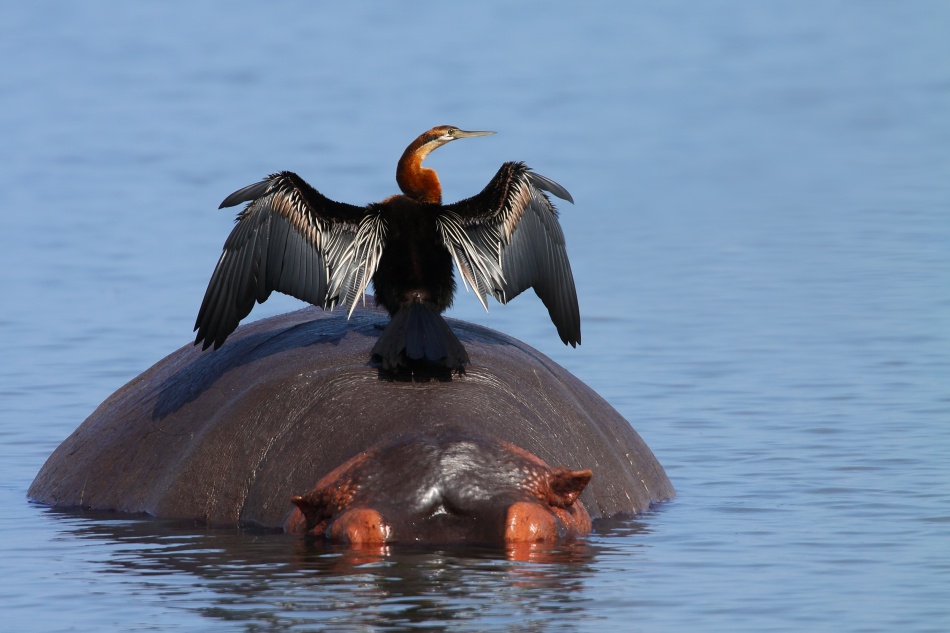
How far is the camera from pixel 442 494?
9156 millimetres

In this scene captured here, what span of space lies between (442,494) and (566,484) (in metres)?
0.56

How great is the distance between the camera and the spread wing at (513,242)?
422 inches

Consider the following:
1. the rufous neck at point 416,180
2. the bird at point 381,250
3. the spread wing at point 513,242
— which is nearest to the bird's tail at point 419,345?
the bird at point 381,250

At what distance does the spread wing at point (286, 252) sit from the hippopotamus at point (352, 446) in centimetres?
27

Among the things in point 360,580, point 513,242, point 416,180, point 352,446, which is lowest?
point 360,580

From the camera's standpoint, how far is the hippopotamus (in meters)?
9.16

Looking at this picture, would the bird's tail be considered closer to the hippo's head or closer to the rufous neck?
the hippo's head

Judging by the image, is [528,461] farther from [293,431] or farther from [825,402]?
[825,402]

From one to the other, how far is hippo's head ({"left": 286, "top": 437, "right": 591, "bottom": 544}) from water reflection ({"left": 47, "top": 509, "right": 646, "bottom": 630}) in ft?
0.32

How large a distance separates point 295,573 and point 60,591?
3.56 ft

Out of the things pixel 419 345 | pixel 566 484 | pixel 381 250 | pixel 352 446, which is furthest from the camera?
pixel 381 250

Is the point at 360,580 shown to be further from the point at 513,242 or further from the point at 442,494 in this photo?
the point at 513,242

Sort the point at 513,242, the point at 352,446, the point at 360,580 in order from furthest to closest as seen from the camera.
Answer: the point at 513,242 < the point at 352,446 < the point at 360,580

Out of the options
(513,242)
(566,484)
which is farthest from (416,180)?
(566,484)
